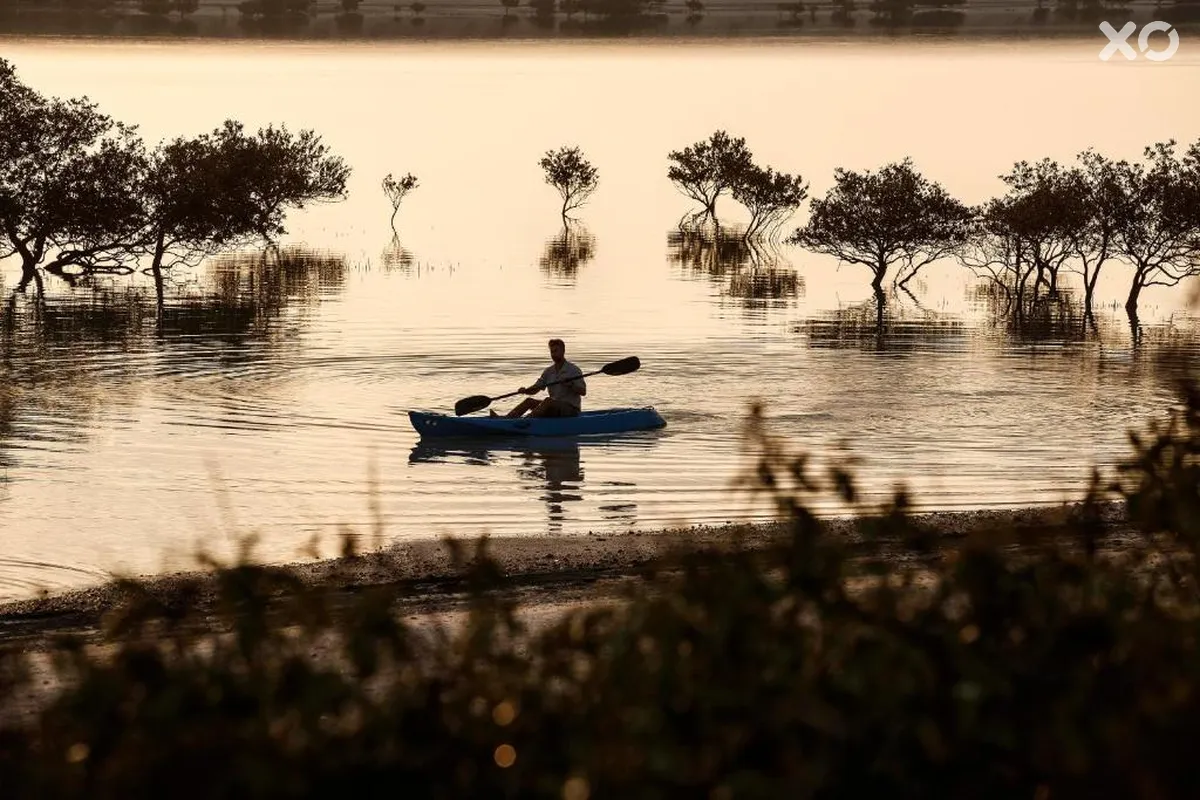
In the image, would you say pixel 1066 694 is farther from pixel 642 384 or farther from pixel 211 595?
pixel 642 384

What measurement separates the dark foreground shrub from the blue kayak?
76.1 ft

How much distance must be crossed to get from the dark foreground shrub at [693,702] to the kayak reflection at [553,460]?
16934 millimetres

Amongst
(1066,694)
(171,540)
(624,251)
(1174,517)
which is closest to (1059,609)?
(1066,694)

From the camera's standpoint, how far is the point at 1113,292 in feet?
239

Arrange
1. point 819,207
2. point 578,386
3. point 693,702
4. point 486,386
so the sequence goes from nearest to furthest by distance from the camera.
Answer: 1. point 693,702
2. point 578,386
3. point 486,386
4. point 819,207

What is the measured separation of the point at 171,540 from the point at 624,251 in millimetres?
66403

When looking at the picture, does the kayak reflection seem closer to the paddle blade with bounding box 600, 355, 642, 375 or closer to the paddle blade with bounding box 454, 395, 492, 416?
the paddle blade with bounding box 454, 395, 492, 416

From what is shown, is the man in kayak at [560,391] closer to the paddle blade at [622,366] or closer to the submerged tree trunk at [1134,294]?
the paddle blade at [622,366]

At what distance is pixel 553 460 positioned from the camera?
30500 mm

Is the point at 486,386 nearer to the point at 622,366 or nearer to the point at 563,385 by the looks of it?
the point at 622,366

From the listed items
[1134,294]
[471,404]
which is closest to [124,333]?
[471,404]

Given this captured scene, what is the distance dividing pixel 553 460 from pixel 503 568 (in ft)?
37.2

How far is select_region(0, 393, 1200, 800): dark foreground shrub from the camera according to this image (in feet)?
23.4

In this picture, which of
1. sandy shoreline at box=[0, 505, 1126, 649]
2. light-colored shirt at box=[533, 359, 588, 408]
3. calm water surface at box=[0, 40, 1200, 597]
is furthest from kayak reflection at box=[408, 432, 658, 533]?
sandy shoreline at box=[0, 505, 1126, 649]
